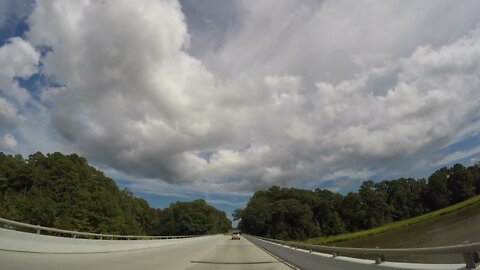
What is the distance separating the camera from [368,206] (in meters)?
121

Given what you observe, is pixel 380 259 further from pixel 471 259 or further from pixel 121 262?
pixel 121 262

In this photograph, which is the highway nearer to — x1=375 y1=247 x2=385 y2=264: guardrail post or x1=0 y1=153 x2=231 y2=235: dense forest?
x1=375 y1=247 x2=385 y2=264: guardrail post

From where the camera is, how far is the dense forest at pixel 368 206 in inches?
4665

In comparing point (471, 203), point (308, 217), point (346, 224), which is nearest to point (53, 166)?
point (308, 217)

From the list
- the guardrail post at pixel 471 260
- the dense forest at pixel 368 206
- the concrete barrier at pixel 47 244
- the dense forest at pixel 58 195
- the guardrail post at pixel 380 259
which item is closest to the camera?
the guardrail post at pixel 471 260

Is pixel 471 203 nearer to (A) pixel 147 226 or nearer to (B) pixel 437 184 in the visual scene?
(B) pixel 437 184

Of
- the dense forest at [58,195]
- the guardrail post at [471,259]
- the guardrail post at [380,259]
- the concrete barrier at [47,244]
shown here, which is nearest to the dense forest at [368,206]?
the dense forest at [58,195]

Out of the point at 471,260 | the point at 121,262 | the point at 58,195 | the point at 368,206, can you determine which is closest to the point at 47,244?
the point at 121,262

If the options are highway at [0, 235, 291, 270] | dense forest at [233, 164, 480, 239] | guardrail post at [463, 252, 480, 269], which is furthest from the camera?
dense forest at [233, 164, 480, 239]

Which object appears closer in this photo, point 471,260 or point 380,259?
point 471,260

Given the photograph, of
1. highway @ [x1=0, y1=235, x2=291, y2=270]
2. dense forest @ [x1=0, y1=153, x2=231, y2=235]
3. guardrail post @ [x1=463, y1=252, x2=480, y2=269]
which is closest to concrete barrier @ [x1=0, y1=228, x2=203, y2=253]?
highway @ [x1=0, y1=235, x2=291, y2=270]

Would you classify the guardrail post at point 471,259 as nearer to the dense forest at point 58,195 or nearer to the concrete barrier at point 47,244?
the concrete barrier at point 47,244

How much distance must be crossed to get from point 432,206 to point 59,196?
111 meters

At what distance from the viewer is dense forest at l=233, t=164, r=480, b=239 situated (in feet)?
389
